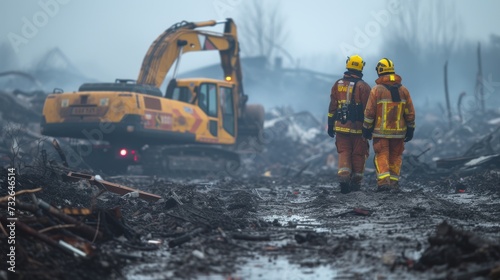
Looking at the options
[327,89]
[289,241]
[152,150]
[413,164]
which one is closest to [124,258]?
[289,241]

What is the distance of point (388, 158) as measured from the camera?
397 inches

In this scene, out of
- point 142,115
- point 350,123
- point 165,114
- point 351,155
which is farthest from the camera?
point 165,114

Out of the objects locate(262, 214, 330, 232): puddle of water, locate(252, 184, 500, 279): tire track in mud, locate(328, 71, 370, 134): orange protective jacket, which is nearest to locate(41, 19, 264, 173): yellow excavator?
locate(252, 184, 500, 279): tire track in mud

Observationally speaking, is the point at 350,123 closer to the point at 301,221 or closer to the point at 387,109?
the point at 387,109

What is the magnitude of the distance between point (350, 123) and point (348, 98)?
0.39 m

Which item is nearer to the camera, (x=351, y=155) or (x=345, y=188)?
(x=345, y=188)

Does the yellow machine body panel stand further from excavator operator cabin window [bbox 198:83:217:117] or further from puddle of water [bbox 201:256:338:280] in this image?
puddle of water [bbox 201:256:338:280]

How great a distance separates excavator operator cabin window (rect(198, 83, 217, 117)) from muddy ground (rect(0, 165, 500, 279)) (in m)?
7.47

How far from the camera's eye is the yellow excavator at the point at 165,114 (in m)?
15.8

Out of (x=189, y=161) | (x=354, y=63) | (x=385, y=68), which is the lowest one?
(x=189, y=161)

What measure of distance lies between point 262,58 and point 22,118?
96.1 ft

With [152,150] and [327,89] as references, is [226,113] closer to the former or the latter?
[152,150]

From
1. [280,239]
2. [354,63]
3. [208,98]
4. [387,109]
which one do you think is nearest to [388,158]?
[387,109]

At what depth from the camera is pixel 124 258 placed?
18.7ft
